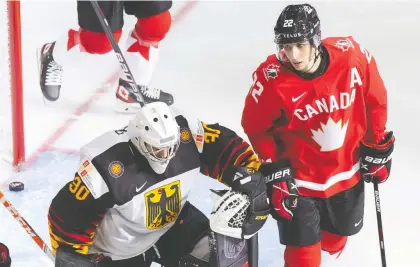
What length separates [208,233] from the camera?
305 cm

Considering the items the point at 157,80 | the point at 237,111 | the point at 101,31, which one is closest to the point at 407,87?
the point at 237,111

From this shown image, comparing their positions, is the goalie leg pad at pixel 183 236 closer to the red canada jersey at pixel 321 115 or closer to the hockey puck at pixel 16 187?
the red canada jersey at pixel 321 115

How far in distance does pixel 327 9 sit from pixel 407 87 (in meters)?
0.87

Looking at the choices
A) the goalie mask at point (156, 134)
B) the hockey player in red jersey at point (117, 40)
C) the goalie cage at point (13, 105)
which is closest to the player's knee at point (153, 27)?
the hockey player in red jersey at point (117, 40)

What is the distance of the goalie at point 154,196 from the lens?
9.34 feet

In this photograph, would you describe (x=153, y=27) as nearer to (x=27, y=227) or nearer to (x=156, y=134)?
(x=27, y=227)

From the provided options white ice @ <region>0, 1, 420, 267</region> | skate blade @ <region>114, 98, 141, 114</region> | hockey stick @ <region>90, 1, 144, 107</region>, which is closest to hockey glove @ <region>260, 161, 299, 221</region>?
white ice @ <region>0, 1, 420, 267</region>

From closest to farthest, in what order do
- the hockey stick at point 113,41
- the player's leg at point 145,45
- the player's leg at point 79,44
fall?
1. the hockey stick at point 113,41
2. the player's leg at point 79,44
3. the player's leg at point 145,45

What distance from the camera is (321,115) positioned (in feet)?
10.2

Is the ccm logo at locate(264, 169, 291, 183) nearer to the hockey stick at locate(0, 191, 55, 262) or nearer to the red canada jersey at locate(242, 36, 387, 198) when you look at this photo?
the red canada jersey at locate(242, 36, 387, 198)

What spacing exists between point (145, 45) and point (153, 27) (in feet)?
0.35

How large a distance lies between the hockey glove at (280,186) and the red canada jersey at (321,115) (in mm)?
59

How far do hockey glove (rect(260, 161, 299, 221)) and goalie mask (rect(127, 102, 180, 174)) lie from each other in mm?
358

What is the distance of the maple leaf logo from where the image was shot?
3123 millimetres
